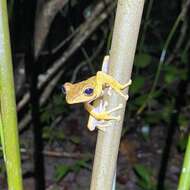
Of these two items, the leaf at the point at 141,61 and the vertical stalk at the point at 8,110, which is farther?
the leaf at the point at 141,61

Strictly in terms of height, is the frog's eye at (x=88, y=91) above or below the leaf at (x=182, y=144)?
above

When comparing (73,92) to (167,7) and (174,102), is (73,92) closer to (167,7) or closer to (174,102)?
(174,102)

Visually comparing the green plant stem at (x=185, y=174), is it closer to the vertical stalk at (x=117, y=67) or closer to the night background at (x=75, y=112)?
the vertical stalk at (x=117, y=67)

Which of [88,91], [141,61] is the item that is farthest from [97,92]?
[141,61]

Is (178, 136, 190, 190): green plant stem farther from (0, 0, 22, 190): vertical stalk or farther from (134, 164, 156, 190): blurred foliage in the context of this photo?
(134, 164, 156, 190): blurred foliage

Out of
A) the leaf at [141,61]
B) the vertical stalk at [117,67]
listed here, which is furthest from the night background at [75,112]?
the vertical stalk at [117,67]

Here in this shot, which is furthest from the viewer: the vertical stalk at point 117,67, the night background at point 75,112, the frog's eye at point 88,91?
the night background at point 75,112

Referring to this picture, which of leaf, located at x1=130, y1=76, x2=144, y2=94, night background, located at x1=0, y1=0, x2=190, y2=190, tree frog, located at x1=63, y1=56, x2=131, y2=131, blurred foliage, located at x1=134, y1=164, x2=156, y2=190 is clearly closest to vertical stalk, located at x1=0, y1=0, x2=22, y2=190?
tree frog, located at x1=63, y1=56, x2=131, y2=131

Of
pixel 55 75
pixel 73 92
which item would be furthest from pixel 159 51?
pixel 73 92
